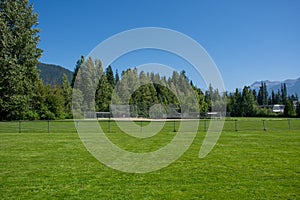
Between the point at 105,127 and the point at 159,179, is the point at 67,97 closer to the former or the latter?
the point at 105,127

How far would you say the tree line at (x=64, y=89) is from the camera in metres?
37.0

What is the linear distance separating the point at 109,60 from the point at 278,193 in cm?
947

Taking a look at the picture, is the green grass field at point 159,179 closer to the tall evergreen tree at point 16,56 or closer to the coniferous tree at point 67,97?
the tall evergreen tree at point 16,56

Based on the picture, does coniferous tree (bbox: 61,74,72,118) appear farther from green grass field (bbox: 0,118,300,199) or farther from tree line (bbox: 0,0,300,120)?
green grass field (bbox: 0,118,300,199)

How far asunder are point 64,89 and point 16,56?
25.6 m

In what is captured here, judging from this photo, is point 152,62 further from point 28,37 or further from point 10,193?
point 28,37

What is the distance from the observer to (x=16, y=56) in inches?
1484

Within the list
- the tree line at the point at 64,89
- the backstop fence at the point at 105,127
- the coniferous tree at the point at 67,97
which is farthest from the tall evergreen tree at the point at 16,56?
the coniferous tree at the point at 67,97

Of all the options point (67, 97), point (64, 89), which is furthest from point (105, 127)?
point (64, 89)

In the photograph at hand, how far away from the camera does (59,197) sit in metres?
5.89

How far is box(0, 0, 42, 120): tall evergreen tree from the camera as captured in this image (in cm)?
3631

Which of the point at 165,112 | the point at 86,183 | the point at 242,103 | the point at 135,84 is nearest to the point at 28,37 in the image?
the point at 135,84

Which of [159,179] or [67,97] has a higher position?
[67,97]

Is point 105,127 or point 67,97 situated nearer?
point 105,127
